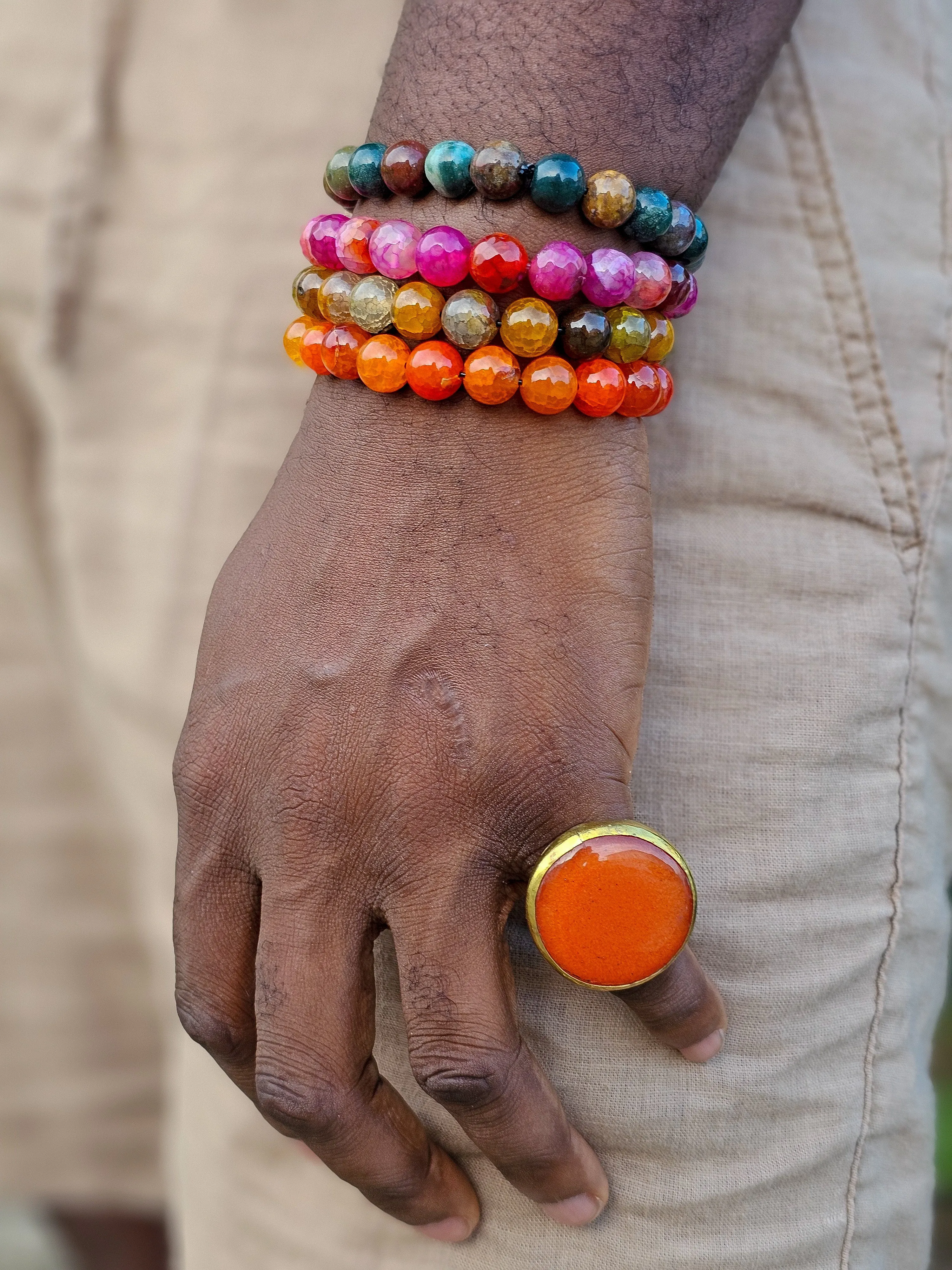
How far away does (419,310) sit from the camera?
2.49ft

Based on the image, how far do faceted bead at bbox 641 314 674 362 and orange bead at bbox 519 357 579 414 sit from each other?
0.23 ft

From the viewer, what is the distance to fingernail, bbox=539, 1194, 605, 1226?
31.2 inches

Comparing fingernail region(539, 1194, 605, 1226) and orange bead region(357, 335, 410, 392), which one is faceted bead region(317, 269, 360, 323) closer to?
orange bead region(357, 335, 410, 392)

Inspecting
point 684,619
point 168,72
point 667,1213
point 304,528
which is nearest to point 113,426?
point 168,72

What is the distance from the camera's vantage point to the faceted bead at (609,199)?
0.75 meters

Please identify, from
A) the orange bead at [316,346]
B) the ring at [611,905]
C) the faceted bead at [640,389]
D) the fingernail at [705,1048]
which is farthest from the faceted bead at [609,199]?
the fingernail at [705,1048]

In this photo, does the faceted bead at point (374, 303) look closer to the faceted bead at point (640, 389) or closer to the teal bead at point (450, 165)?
the teal bead at point (450, 165)

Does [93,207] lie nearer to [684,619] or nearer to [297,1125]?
[684,619]

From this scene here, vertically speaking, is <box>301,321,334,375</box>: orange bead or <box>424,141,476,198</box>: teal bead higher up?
<box>424,141,476,198</box>: teal bead

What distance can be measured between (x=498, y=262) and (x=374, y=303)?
98 mm

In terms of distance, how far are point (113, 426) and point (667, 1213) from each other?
0.95 metres

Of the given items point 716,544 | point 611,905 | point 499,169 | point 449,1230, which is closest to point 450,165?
point 499,169

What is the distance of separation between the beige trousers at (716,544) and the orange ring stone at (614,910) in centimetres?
13

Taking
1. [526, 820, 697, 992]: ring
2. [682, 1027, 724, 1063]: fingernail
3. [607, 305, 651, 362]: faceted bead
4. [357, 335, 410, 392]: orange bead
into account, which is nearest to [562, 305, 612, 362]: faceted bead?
[607, 305, 651, 362]: faceted bead
